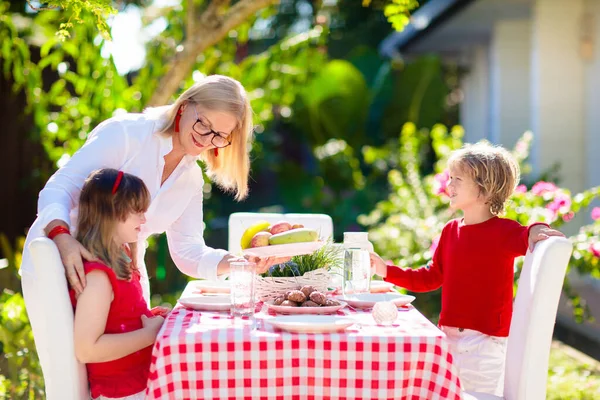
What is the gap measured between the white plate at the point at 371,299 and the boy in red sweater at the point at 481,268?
1.26 ft

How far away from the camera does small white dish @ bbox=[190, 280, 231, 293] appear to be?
3.71 meters

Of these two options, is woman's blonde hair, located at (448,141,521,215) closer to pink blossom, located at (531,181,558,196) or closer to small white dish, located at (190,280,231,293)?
small white dish, located at (190,280,231,293)

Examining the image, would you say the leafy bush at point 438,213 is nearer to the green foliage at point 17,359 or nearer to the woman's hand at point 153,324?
the woman's hand at point 153,324

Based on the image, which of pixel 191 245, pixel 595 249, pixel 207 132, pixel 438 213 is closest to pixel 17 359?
pixel 191 245

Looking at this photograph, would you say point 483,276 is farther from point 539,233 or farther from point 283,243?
point 283,243

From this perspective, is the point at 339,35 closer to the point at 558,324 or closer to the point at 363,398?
the point at 558,324

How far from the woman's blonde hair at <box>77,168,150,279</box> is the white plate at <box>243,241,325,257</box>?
0.57m

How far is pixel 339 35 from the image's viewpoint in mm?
18406

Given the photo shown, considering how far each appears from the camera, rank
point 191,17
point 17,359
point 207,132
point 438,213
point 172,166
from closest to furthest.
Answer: point 207,132
point 172,166
point 17,359
point 191,17
point 438,213

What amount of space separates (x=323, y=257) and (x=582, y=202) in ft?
8.30

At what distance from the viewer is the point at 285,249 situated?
10.5ft

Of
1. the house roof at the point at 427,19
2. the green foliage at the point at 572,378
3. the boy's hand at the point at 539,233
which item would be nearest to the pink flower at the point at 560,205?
the green foliage at the point at 572,378

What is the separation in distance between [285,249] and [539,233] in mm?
1033

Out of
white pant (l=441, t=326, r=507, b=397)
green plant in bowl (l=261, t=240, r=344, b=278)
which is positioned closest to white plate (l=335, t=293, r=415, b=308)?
green plant in bowl (l=261, t=240, r=344, b=278)
